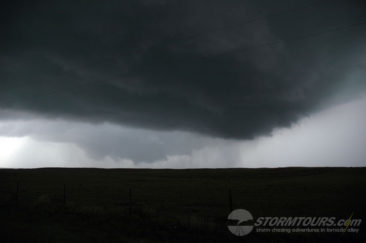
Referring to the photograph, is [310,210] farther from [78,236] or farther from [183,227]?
[78,236]

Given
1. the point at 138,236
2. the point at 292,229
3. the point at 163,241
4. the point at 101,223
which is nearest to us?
the point at 163,241

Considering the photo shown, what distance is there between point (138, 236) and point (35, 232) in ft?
16.9

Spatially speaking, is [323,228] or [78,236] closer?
[78,236]

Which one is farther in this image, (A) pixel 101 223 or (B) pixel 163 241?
(A) pixel 101 223

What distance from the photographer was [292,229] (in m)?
13.4

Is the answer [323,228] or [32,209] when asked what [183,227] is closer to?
[323,228]

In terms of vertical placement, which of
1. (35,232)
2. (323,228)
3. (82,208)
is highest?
(82,208)

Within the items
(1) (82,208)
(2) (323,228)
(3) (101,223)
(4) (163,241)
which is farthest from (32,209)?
(2) (323,228)

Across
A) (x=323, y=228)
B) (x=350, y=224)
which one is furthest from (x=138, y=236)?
(x=350, y=224)

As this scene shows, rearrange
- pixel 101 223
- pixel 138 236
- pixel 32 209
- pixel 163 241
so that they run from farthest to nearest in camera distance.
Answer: pixel 32 209, pixel 101 223, pixel 138 236, pixel 163 241

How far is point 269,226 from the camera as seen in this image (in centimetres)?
1409

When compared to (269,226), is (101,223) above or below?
above

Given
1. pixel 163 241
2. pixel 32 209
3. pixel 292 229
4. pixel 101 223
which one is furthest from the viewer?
pixel 32 209

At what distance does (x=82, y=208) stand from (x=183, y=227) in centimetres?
897
